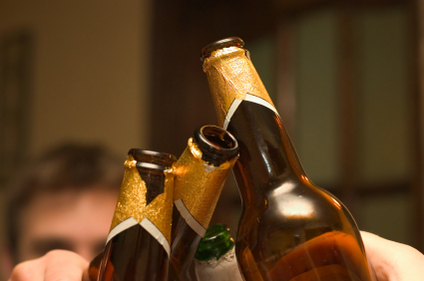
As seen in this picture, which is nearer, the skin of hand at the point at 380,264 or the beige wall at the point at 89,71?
the skin of hand at the point at 380,264

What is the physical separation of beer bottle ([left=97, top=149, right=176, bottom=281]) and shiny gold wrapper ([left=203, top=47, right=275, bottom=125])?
0.07m

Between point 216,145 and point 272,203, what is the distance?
0.21ft

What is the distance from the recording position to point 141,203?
0.29 metres

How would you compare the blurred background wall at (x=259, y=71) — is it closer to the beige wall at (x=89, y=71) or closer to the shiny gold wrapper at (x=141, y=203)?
the beige wall at (x=89, y=71)

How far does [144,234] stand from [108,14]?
2.12 m

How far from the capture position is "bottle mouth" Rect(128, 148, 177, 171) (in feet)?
0.96

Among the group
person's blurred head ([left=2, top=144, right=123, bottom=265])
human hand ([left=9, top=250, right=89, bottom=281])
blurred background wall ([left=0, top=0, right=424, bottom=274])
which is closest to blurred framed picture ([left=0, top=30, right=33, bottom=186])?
blurred background wall ([left=0, top=0, right=424, bottom=274])

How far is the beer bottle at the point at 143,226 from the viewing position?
29cm

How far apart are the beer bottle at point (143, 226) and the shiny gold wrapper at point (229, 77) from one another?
65 millimetres

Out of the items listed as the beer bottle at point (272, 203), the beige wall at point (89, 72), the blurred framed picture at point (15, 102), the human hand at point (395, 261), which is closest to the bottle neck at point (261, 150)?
the beer bottle at point (272, 203)

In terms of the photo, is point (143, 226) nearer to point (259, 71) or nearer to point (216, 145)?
point (216, 145)

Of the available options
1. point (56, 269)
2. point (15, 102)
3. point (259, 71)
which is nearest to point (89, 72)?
point (15, 102)

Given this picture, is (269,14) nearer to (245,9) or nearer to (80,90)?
(245,9)

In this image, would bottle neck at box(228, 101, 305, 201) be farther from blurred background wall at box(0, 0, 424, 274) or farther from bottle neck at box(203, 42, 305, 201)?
blurred background wall at box(0, 0, 424, 274)
